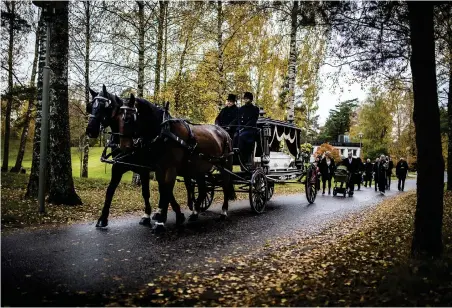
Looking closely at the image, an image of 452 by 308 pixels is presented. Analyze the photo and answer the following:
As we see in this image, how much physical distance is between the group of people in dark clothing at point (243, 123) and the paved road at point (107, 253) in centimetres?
237

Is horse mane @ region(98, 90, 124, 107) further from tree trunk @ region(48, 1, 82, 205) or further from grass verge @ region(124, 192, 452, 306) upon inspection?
grass verge @ region(124, 192, 452, 306)

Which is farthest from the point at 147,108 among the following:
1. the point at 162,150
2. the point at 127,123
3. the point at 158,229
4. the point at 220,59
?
the point at 220,59

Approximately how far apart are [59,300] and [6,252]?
2070 millimetres

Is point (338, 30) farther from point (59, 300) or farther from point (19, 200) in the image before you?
point (19, 200)

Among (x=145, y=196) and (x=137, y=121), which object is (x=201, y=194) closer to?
(x=145, y=196)

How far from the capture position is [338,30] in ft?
20.4

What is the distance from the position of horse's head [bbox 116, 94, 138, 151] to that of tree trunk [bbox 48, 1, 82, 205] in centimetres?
322

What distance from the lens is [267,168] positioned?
11008 mm

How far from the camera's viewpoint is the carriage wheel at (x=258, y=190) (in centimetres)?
963

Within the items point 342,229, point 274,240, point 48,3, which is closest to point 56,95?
point 48,3

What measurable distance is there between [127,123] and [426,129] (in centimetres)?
469

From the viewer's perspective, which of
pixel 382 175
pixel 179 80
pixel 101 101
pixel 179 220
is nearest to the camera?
pixel 101 101

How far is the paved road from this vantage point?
3.92 meters

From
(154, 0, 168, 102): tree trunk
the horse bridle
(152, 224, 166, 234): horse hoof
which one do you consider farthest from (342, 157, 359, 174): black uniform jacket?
the horse bridle
